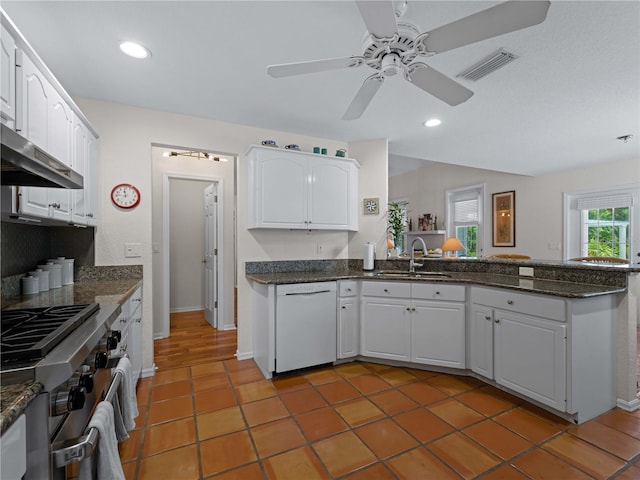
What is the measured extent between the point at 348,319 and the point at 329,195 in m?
1.32

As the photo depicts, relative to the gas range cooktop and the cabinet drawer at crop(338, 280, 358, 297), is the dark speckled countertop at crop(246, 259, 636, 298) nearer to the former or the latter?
the cabinet drawer at crop(338, 280, 358, 297)

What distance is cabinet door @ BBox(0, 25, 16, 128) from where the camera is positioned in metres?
1.30

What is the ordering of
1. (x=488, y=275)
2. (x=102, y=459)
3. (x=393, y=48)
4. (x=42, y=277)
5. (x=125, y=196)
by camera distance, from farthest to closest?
1. (x=488, y=275)
2. (x=125, y=196)
3. (x=42, y=277)
4. (x=393, y=48)
5. (x=102, y=459)

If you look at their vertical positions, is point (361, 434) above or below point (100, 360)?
below

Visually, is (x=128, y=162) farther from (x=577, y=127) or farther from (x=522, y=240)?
(x=522, y=240)

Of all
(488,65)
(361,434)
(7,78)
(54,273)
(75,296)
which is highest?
(488,65)

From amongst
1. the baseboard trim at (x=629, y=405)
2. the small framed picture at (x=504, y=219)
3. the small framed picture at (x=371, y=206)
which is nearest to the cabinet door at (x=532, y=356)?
the baseboard trim at (x=629, y=405)

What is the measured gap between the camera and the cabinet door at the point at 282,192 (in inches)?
117

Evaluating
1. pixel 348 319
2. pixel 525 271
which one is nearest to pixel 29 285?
pixel 348 319

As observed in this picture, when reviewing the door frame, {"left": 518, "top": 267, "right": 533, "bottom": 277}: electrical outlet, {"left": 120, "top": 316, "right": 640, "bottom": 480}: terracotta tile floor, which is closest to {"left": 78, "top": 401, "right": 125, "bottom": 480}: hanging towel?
{"left": 120, "top": 316, "right": 640, "bottom": 480}: terracotta tile floor

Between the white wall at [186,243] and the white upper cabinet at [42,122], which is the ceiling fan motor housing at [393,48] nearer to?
the white upper cabinet at [42,122]

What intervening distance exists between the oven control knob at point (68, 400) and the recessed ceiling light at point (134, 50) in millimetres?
1962

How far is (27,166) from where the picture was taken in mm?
1004

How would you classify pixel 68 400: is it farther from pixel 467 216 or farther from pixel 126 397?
pixel 467 216
